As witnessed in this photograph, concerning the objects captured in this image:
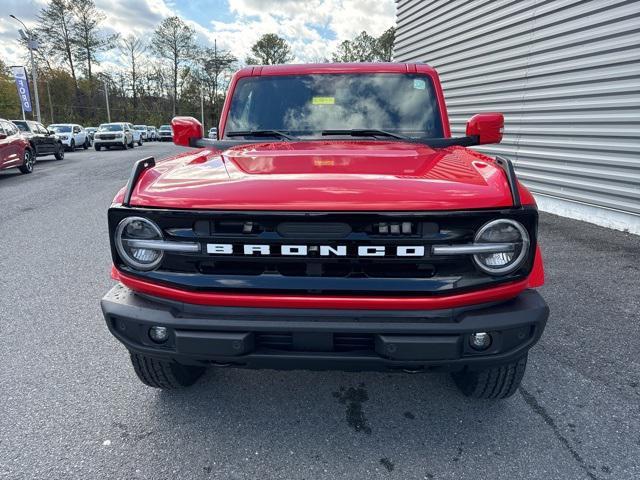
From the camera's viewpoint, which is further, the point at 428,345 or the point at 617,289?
the point at 617,289

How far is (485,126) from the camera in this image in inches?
115

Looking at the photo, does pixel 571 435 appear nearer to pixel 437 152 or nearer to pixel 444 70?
pixel 437 152

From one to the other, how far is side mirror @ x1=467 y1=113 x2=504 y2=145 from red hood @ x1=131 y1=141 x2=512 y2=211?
2.69ft

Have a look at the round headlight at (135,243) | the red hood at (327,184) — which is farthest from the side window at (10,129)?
the round headlight at (135,243)

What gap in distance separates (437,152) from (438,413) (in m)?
1.46

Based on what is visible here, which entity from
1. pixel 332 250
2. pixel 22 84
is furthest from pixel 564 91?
pixel 22 84

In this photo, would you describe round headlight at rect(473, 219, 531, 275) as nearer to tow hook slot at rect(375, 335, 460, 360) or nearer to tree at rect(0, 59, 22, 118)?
tow hook slot at rect(375, 335, 460, 360)

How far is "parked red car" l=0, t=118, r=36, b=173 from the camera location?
11438 mm

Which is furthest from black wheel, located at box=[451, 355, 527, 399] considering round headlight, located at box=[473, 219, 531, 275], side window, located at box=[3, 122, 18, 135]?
side window, located at box=[3, 122, 18, 135]

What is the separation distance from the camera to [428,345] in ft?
5.55

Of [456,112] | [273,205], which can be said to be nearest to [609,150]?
[456,112]

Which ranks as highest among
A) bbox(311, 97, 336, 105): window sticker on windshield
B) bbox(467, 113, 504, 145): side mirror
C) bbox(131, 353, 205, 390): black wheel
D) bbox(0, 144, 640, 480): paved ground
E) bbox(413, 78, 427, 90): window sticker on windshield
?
bbox(413, 78, 427, 90): window sticker on windshield

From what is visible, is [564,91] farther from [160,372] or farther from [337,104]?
[160,372]

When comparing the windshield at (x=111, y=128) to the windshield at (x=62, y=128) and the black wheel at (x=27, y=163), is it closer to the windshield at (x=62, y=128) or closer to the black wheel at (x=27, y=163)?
the windshield at (x=62, y=128)
